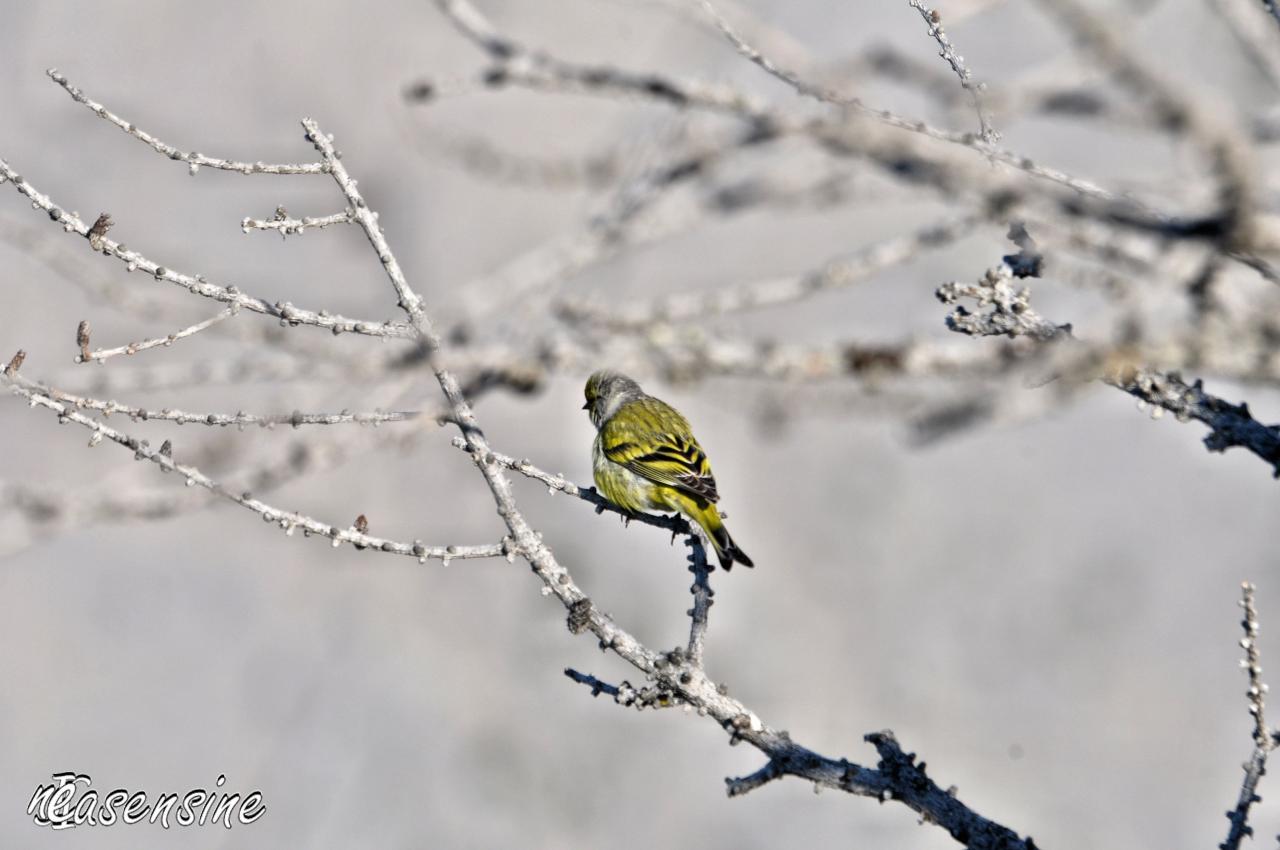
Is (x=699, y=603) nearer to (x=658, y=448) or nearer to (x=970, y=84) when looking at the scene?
(x=970, y=84)

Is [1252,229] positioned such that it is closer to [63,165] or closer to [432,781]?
[432,781]

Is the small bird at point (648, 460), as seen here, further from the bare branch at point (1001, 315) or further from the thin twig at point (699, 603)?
the bare branch at point (1001, 315)

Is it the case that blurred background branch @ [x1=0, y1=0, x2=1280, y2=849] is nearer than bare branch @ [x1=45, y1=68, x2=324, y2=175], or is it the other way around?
bare branch @ [x1=45, y1=68, x2=324, y2=175]

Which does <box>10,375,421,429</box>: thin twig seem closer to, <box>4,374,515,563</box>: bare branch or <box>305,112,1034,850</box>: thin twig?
<box>4,374,515,563</box>: bare branch

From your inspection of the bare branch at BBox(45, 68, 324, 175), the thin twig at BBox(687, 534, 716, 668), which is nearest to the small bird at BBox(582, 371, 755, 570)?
the thin twig at BBox(687, 534, 716, 668)

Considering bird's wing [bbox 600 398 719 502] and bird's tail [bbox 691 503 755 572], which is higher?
bird's wing [bbox 600 398 719 502]

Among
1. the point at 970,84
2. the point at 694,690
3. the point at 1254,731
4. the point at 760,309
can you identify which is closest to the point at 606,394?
the point at 760,309

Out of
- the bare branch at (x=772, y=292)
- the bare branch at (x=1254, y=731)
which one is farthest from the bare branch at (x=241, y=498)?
the bare branch at (x=772, y=292)

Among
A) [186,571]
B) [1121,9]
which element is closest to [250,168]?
[1121,9]
